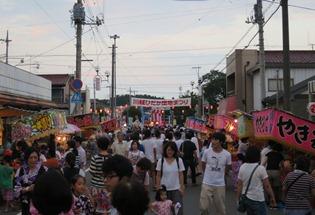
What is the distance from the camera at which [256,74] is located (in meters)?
41.9

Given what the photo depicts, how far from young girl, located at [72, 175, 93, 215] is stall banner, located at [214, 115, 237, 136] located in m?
15.2

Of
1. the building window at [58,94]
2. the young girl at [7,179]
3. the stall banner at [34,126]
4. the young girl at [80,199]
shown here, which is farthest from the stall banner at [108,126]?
the young girl at [80,199]

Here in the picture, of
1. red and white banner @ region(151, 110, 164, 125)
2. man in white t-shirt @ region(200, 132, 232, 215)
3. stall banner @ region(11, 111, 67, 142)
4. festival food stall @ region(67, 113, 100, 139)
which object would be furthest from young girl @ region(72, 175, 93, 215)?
red and white banner @ region(151, 110, 164, 125)

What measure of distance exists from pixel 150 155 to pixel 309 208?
9.28 m

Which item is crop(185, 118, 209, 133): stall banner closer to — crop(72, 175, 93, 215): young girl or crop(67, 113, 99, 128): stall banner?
crop(67, 113, 99, 128): stall banner

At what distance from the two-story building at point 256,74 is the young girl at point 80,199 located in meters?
23.0

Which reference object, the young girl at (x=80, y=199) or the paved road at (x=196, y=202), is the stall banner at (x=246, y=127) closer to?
the paved road at (x=196, y=202)

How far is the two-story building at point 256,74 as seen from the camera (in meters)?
38.3

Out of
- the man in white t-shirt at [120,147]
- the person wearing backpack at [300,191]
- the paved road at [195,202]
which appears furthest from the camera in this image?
the man in white t-shirt at [120,147]

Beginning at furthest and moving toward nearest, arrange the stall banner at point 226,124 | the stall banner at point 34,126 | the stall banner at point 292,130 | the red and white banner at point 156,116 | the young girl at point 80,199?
the red and white banner at point 156,116, the stall banner at point 226,124, the stall banner at point 34,126, the stall banner at point 292,130, the young girl at point 80,199

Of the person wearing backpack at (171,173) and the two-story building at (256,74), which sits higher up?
the two-story building at (256,74)

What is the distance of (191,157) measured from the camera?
18.6 metres

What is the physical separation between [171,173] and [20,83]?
21.5 meters

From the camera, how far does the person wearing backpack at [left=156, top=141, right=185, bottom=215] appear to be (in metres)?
9.62
